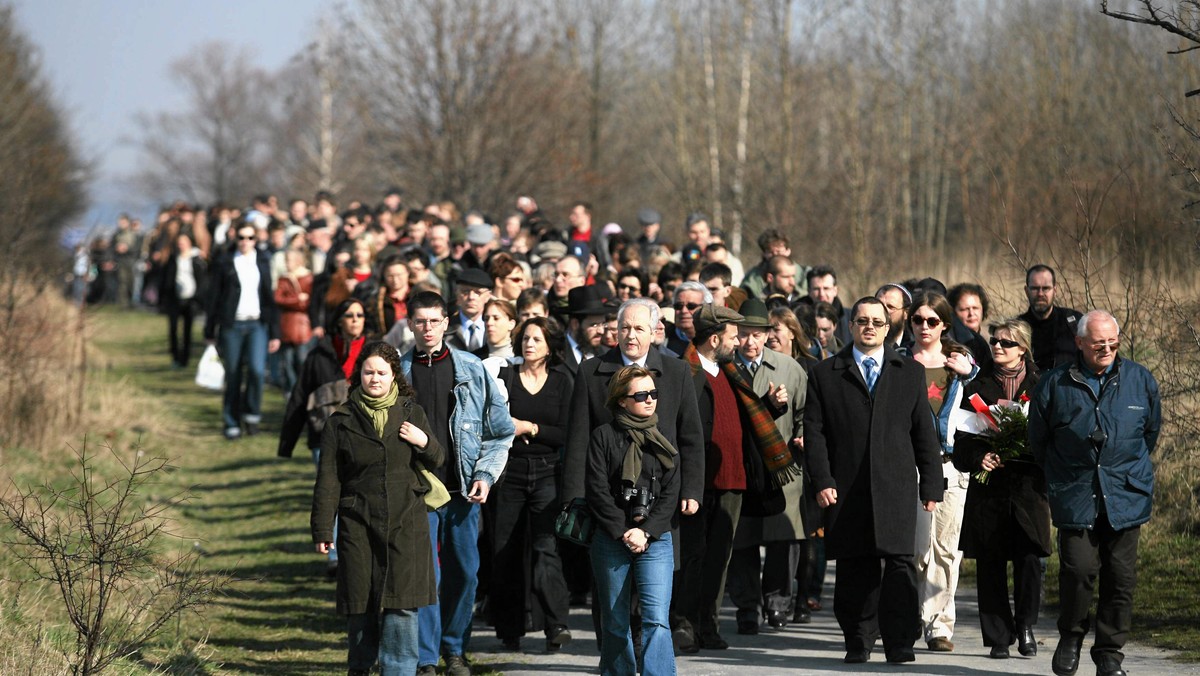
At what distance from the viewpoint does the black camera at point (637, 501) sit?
8.38 meters

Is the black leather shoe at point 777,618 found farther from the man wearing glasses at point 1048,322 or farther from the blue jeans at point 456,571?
the man wearing glasses at point 1048,322

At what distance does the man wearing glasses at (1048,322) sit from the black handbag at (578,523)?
4429mm

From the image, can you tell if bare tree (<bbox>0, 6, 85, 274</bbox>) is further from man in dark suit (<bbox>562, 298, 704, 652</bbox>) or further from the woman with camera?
the woman with camera

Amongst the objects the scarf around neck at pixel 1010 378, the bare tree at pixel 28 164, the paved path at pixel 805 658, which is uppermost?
the bare tree at pixel 28 164

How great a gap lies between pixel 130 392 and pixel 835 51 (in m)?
17.2

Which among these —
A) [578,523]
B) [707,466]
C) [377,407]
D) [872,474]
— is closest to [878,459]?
[872,474]

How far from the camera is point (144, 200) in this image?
109m

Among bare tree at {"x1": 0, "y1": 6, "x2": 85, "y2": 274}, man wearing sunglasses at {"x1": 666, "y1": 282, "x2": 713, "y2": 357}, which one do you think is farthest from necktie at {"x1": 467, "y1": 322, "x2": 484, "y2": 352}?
bare tree at {"x1": 0, "y1": 6, "x2": 85, "y2": 274}

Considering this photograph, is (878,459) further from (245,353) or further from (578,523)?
(245,353)

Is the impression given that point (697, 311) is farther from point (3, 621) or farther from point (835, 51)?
point (835, 51)

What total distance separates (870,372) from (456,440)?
2.43 meters

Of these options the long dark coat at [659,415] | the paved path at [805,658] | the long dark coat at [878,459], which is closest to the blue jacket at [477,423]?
the long dark coat at [659,415]

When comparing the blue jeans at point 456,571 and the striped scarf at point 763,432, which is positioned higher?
the striped scarf at point 763,432

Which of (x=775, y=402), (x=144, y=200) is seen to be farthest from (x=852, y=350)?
(x=144, y=200)
